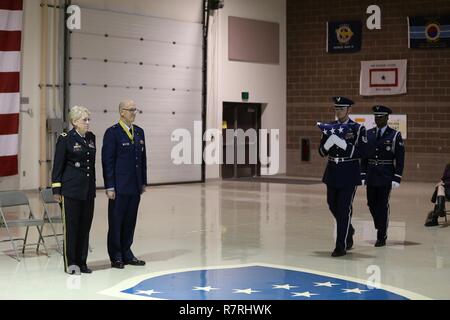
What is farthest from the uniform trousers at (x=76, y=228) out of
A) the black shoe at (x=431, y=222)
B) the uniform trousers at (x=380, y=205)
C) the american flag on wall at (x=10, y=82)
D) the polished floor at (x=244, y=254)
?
the american flag on wall at (x=10, y=82)

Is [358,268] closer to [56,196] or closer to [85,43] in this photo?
[56,196]

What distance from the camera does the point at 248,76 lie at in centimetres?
2153

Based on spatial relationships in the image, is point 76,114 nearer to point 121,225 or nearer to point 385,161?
point 121,225

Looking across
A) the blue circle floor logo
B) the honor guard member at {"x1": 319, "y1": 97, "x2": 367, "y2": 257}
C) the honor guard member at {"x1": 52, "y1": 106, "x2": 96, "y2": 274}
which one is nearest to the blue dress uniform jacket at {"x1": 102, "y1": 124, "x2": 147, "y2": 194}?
the honor guard member at {"x1": 52, "y1": 106, "x2": 96, "y2": 274}

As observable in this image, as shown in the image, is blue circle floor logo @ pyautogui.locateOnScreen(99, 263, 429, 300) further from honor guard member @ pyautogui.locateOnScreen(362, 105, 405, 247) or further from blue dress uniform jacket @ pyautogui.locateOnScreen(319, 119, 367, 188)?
honor guard member @ pyautogui.locateOnScreen(362, 105, 405, 247)

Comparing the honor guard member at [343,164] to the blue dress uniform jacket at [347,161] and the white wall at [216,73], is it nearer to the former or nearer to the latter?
the blue dress uniform jacket at [347,161]

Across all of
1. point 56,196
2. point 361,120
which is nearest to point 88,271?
point 56,196

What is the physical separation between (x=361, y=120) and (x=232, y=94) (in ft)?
11.7

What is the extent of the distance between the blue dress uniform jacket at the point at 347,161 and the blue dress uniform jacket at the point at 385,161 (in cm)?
78

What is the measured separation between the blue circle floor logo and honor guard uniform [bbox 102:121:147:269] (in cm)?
64

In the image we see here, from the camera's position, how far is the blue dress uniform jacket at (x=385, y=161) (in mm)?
9578

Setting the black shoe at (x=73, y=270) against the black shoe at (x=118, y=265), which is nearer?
the black shoe at (x=73, y=270)

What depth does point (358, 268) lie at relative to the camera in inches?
321
